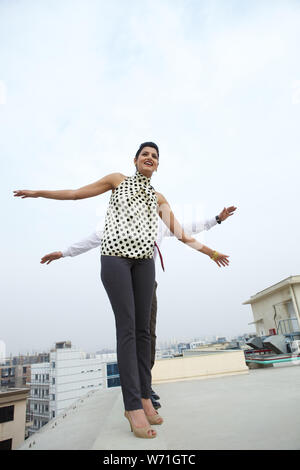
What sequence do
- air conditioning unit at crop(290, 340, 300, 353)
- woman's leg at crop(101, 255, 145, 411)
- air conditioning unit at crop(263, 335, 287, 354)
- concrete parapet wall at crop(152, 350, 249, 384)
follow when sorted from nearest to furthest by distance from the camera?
woman's leg at crop(101, 255, 145, 411), concrete parapet wall at crop(152, 350, 249, 384), air conditioning unit at crop(290, 340, 300, 353), air conditioning unit at crop(263, 335, 287, 354)

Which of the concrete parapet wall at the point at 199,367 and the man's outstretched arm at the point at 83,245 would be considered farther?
the concrete parapet wall at the point at 199,367

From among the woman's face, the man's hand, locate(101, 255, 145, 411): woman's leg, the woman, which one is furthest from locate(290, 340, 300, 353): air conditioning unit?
the woman's face

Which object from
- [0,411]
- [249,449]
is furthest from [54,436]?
[0,411]

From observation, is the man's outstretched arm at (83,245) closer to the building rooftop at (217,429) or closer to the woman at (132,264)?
the woman at (132,264)

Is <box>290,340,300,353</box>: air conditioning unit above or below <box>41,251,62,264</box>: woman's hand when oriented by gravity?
below

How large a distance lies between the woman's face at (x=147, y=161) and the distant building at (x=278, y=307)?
13.0m

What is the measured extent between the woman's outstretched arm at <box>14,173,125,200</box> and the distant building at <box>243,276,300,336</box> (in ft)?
43.2

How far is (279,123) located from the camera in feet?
37.0

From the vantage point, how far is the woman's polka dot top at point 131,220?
1494mm

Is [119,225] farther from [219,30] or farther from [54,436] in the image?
[219,30]

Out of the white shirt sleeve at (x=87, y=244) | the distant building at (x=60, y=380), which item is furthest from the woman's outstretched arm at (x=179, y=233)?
the distant building at (x=60, y=380)

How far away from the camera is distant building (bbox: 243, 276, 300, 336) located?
13.0 meters

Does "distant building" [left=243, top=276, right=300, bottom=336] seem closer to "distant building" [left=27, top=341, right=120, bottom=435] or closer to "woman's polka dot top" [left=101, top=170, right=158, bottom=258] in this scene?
"woman's polka dot top" [left=101, top=170, right=158, bottom=258]
